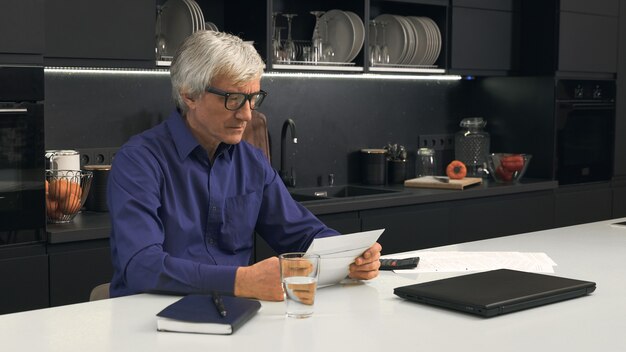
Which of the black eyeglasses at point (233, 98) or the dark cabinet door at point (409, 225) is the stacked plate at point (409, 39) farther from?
the black eyeglasses at point (233, 98)

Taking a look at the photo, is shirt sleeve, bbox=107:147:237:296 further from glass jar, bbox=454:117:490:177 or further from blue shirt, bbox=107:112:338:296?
glass jar, bbox=454:117:490:177

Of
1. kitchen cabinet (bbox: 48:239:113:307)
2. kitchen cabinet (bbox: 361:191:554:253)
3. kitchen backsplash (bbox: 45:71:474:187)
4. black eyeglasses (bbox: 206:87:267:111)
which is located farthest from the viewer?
kitchen cabinet (bbox: 361:191:554:253)

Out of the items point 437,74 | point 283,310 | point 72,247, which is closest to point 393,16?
point 437,74

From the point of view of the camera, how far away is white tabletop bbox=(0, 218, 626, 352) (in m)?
1.61

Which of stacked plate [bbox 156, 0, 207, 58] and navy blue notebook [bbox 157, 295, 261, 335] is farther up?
stacked plate [bbox 156, 0, 207, 58]

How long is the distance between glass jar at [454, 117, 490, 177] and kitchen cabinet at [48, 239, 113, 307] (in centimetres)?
258

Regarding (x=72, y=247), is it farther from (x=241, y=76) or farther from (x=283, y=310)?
(x=283, y=310)

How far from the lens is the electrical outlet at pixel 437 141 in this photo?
16.6ft

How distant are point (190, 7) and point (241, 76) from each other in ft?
4.90

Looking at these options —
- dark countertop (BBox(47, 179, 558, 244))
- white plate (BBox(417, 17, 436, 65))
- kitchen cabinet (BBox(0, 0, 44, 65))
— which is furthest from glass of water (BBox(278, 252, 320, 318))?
white plate (BBox(417, 17, 436, 65))

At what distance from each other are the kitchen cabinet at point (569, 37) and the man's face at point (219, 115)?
294 cm

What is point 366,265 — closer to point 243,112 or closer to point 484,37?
point 243,112

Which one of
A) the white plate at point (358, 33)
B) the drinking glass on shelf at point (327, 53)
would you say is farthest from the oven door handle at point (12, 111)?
the white plate at point (358, 33)

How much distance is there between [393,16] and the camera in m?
4.66
